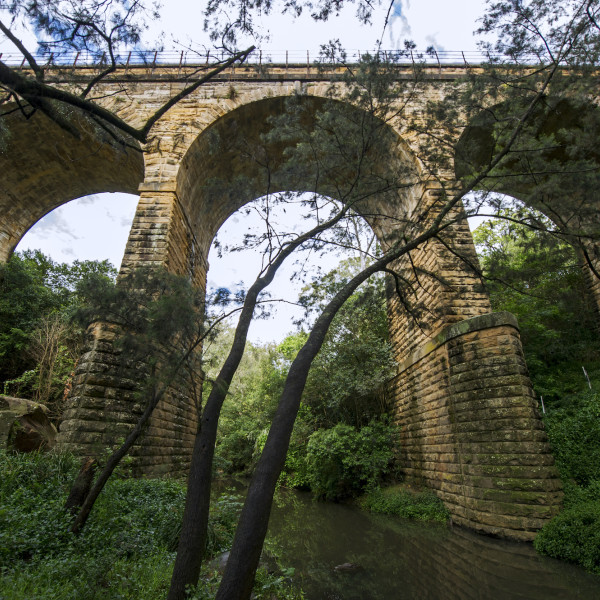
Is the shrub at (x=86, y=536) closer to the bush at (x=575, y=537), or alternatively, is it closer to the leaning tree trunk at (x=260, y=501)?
the leaning tree trunk at (x=260, y=501)

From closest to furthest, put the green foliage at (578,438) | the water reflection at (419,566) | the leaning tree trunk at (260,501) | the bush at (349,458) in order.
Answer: the leaning tree trunk at (260,501), the water reflection at (419,566), the green foliage at (578,438), the bush at (349,458)

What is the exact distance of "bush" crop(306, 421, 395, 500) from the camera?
8.82m

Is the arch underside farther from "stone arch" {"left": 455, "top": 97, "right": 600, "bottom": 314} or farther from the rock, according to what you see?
the rock

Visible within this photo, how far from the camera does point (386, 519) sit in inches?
288

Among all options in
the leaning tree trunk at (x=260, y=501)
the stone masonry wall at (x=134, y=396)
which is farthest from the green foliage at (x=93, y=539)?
the stone masonry wall at (x=134, y=396)

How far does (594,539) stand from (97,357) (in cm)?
783

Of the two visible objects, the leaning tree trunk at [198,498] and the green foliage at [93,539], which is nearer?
the green foliage at [93,539]

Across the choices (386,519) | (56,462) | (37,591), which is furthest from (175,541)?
(386,519)

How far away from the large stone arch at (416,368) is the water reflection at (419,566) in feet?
2.14

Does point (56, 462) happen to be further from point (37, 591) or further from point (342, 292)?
A: point (342, 292)

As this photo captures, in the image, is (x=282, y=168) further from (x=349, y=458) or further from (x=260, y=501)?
(x=349, y=458)

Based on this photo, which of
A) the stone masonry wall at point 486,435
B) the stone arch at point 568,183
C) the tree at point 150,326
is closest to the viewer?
the tree at point 150,326

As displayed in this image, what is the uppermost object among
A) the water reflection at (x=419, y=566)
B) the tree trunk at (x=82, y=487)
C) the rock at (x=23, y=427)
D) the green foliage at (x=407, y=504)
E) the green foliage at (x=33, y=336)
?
the green foliage at (x=33, y=336)

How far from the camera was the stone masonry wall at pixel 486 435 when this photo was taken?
17.5 ft
